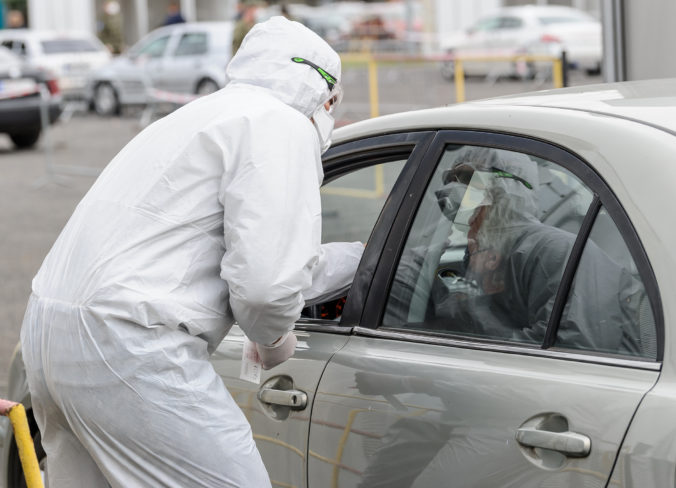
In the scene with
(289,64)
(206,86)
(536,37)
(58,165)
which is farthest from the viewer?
(536,37)

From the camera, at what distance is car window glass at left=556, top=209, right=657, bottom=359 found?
7.26 feet

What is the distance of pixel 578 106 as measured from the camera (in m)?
2.62

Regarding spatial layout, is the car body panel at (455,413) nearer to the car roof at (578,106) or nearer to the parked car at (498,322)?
the parked car at (498,322)

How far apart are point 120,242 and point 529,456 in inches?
40.6

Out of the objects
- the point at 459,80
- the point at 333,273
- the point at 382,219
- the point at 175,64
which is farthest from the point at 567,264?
the point at 175,64

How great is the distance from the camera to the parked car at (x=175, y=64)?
20.0 m

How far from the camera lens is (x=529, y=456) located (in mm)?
2266

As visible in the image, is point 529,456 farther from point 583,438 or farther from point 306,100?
point 306,100

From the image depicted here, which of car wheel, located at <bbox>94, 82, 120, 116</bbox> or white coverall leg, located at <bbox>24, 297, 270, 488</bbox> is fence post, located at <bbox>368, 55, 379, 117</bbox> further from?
car wheel, located at <bbox>94, 82, 120, 116</bbox>

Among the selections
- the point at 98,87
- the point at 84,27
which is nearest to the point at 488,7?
the point at 84,27

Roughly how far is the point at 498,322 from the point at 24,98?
15.5 metres

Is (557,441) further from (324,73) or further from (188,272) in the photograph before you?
(324,73)

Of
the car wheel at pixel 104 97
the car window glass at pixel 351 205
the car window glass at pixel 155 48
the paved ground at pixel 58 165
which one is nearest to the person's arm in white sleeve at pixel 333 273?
the car window glass at pixel 351 205

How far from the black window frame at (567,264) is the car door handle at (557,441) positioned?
0.61 feet
